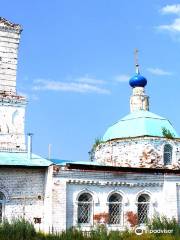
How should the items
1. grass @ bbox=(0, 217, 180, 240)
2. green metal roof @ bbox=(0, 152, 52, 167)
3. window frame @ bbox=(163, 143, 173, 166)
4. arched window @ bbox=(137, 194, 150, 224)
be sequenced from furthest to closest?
1. window frame @ bbox=(163, 143, 173, 166)
2. arched window @ bbox=(137, 194, 150, 224)
3. green metal roof @ bbox=(0, 152, 52, 167)
4. grass @ bbox=(0, 217, 180, 240)

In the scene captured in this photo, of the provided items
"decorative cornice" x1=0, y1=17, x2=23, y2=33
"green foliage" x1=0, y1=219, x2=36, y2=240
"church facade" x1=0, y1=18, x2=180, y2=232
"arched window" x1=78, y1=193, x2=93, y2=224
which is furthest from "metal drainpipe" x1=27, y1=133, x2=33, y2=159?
"decorative cornice" x1=0, y1=17, x2=23, y2=33

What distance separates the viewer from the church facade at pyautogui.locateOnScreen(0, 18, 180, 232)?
19922 millimetres

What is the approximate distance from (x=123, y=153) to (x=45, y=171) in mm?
6421

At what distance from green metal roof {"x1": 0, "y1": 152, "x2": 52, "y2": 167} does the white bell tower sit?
2.09ft

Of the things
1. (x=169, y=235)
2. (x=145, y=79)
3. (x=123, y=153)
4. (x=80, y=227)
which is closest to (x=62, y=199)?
(x=80, y=227)

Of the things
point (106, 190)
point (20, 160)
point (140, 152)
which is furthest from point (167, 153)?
point (20, 160)

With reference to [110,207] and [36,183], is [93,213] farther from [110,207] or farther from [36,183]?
[36,183]

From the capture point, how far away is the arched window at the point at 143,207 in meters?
21.6

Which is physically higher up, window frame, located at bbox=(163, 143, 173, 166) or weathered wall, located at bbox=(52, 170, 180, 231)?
window frame, located at bbox=(163, 143, 173, 166)

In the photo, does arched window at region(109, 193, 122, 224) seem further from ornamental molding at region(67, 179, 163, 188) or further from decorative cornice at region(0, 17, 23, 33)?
decorative cornice at region(0, 17, 23, 33)

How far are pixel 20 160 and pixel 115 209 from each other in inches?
189

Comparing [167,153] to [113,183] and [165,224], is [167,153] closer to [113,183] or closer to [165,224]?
[113,183]

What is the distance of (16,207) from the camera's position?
1989 centimetres

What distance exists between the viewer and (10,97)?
2305 cm
